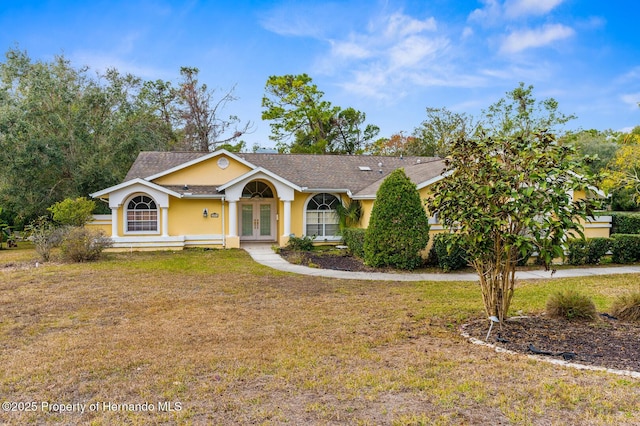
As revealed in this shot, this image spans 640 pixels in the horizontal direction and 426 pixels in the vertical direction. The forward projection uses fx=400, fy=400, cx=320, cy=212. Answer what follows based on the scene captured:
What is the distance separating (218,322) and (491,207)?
4.83m

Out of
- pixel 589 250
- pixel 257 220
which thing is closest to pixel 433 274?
pixel 589 250

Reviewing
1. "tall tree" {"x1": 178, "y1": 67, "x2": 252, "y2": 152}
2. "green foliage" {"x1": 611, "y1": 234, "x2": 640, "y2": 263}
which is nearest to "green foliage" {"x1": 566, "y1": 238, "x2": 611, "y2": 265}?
"green foliage" {"x1": 611, "y1": 234, "x2": 640, "y2": 263}

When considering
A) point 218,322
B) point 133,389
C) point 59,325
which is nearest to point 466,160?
point 218,322

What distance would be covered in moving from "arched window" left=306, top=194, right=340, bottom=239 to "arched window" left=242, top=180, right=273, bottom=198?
2542 mm

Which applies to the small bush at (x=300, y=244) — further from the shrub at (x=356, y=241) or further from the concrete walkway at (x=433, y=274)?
the concrete walkway at (x=433, y=274)

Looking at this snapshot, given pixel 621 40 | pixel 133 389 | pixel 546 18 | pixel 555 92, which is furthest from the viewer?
pixel 555 92

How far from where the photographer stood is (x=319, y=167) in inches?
867

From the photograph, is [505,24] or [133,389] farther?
[505,24]

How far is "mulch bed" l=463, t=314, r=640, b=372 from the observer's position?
197 inches

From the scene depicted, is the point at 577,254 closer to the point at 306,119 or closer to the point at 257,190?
the point at 257,190

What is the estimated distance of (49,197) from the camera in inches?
850

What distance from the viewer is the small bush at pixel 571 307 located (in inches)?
261

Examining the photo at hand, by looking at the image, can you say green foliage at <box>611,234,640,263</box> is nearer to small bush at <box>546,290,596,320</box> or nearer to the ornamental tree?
small bush at <box>546,290,596,320</box>

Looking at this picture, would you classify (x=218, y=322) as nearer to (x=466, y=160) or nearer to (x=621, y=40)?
(x=466, y=160)
